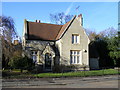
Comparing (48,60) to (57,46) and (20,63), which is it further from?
(20,63)

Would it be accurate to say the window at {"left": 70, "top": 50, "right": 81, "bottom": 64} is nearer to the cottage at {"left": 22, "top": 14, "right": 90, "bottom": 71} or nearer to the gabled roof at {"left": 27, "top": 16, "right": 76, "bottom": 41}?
the cottage at {"left": 22, "top": 14, "right": 90, "bottom": 71}

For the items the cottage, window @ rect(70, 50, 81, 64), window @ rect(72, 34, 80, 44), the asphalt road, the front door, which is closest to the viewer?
the asphalt road

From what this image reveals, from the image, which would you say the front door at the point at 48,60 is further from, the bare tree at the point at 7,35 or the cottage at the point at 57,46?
the bare tree at the point at 7,35

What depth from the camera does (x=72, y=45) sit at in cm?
2603

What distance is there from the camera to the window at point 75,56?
1032 inches

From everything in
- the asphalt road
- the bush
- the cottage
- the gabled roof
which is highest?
the gabled roof

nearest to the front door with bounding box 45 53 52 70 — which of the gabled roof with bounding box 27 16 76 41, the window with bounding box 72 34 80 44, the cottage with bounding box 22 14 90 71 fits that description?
the cottage with bounding box 22 14 90 71

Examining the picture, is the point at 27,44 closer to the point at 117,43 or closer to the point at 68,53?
the point at 68,53

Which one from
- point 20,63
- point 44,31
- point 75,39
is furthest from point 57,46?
point 20,63

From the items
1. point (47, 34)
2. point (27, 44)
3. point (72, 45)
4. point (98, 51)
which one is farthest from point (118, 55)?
point (27, 44)

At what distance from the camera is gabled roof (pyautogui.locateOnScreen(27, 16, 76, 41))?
26.2 meters

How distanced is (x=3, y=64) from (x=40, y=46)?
6394 millimetres

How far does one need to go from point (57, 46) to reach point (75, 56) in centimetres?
345

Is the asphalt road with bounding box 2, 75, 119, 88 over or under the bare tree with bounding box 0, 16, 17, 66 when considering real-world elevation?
under
